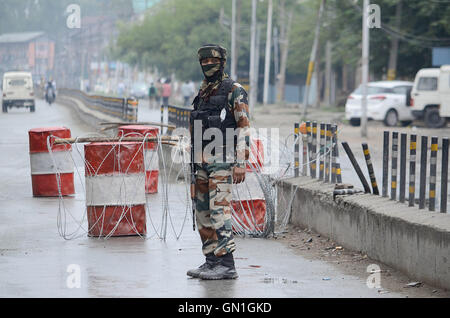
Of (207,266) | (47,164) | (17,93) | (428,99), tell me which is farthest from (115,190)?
(17,93)

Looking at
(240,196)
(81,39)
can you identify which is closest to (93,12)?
(81,39)

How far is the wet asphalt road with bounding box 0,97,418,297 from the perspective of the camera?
23.8ft

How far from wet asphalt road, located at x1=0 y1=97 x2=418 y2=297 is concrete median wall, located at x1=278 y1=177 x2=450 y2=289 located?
0.44m

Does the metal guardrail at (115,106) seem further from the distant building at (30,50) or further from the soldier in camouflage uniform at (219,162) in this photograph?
the distant building at (30,50)

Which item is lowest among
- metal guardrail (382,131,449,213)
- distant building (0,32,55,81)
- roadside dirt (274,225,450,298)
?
roadside dirt (274,225,450,298)

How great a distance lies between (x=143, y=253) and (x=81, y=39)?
355 ft

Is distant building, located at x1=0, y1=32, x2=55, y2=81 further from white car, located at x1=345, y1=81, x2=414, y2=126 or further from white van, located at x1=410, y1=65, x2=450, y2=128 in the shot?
white van, located at x1=410, y1=65, x2=450, y2=128

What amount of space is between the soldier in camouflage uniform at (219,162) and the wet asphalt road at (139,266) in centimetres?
24

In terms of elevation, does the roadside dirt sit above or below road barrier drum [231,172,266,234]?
below

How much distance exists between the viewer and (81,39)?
115 metres

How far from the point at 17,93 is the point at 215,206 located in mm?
48323

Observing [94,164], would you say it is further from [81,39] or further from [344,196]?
[81,39]

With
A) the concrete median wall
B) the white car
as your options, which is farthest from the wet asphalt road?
the white car

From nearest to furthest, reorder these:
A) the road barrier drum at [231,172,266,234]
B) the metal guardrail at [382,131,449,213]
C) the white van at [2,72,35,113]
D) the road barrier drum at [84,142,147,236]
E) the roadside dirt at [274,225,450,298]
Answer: the roadside dirt at [274,225,450,298]
the metal guardrail at [382,131,449,213]
the road barrier drum at [84,142,147,236]
the road barrier drum at [231,172,266,234]
the white van at [2,72,35,113]
